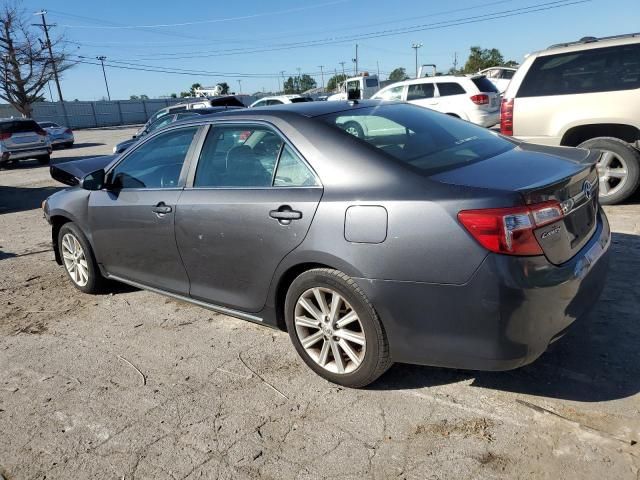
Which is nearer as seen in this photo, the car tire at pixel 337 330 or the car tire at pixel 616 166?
the car tire at pixel 337 330

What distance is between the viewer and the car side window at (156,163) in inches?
152

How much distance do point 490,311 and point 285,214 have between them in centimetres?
125

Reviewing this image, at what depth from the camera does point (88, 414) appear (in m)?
3.01

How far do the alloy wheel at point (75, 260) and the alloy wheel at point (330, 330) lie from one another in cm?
265

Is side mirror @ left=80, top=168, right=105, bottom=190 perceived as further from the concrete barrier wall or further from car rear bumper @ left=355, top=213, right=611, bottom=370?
the concrete barrier wall

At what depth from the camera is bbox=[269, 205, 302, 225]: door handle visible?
9.72 feet

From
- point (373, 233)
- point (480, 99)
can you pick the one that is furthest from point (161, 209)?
point (480, 99)

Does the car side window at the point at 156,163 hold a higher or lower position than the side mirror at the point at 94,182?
higher

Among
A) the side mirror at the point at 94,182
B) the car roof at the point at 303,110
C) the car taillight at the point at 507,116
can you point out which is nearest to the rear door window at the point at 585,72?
the car taillight at the point at 507,116

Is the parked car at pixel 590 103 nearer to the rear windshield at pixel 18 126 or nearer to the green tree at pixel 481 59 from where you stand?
the rear windshield at pixel 18 126

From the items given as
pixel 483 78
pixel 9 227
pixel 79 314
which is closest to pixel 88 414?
pixel 79 314

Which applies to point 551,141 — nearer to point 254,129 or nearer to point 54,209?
point 254,129

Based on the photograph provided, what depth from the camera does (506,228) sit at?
2354mm

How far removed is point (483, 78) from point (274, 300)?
464 inches
